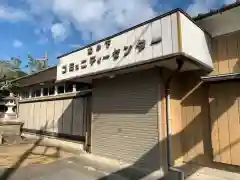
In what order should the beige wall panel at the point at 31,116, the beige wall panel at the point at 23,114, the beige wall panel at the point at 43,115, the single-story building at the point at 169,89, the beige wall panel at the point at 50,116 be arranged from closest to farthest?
the single-story building at the point at 169,89 < the beige wall panel at the point at 50,116 < the beige wall panel at the point at 43,115 < the beige wall panel at the point at 31,116 < the beige wall panel at the point at 23,114

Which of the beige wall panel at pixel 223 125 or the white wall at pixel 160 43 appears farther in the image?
the beige wall panel at pixel 223 125

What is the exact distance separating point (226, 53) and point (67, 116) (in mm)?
7074

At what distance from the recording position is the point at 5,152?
812 cm

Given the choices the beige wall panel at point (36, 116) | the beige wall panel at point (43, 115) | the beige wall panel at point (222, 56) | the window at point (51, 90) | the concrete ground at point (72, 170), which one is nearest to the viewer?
the concrete ground at point (72, 170)

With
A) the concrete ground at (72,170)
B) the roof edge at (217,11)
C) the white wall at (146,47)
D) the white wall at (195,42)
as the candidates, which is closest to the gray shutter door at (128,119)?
the concrete ground at (72,170)

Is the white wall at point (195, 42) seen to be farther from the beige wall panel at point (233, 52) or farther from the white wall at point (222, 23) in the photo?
the beige wall panel at point (233, 52)

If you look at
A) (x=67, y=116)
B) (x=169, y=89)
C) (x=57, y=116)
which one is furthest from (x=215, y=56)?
(x=57, y=116)

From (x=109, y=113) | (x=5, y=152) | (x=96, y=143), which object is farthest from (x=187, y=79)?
(x=5, y=152)

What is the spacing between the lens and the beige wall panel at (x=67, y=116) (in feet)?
31.5

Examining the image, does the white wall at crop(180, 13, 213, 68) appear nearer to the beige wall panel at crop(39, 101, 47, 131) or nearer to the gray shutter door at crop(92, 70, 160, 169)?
the gray shutter door at crop(92, 70, 160, 169)

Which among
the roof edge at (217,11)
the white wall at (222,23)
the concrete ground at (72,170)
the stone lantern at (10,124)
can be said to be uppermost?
the roof edge at (217,11)

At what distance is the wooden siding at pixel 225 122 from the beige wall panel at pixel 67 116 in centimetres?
622

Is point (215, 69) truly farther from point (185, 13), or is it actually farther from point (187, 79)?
point (185, 13)

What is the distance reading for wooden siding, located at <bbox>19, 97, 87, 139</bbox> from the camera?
904 centimetres
